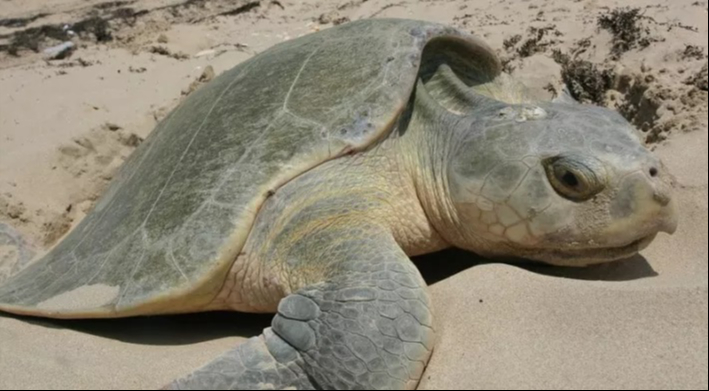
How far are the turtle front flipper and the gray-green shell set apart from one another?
1.15ft

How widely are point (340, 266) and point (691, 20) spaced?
6.40 feet

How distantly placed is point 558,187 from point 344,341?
0.67 meters

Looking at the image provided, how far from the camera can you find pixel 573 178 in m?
1.84

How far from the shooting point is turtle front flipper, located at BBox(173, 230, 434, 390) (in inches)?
63.7

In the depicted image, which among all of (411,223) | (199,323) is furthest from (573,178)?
(199,323)

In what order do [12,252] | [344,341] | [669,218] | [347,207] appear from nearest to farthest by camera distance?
[344,341]
[669,218]
[347,207]
[12,252]

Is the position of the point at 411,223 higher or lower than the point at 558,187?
lower

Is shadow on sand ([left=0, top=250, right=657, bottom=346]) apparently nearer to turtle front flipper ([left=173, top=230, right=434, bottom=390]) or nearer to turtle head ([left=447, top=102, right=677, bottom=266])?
turtle head ([left=447, top=102, right=677, bottom=266])

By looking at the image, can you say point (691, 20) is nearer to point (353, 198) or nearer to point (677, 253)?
point (677, 253)

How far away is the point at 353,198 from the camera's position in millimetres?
2068

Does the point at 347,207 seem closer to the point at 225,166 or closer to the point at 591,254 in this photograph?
the point at 225,166

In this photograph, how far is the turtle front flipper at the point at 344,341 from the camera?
162 centimetres

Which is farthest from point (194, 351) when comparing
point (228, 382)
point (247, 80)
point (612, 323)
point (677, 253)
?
point (677, 253)

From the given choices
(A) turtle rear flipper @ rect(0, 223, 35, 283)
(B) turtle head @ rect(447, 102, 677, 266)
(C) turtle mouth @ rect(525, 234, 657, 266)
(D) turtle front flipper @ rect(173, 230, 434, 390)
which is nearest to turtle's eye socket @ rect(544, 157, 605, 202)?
(B) turtle head @ rect(447, 102, 677, 266)
